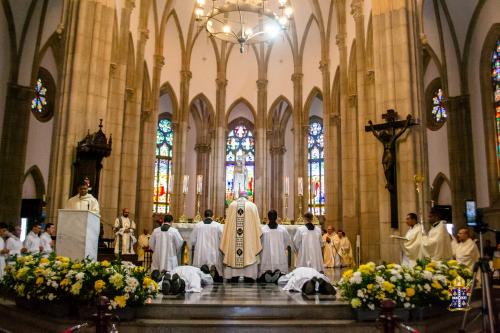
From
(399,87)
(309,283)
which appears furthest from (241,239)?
(399,87)

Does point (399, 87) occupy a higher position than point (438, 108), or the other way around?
point (438, 108)

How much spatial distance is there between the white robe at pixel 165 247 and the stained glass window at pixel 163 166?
19357 mm

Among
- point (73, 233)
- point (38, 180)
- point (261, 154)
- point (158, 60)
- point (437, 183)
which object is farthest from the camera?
point (261, 154)

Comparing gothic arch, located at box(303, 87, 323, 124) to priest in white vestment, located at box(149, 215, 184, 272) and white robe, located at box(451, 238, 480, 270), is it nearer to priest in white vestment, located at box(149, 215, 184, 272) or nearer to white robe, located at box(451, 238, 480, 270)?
priest in white vestment, located at box(149, 215, 184, 272)

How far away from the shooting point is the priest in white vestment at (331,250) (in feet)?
67.5

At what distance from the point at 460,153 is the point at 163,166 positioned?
1852cm

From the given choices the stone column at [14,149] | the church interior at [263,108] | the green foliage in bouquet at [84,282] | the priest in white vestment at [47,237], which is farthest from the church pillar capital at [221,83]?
the green foliage in bouquet at [84,282]

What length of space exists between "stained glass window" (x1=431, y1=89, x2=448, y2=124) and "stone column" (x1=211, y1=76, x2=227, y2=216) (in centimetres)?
1150

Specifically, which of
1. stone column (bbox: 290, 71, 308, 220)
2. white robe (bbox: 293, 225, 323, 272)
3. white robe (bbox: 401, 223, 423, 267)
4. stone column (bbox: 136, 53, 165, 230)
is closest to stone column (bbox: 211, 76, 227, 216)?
stone column (bbox: 290, 71, 308, 220)

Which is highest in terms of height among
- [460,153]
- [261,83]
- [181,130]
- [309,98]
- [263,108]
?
[261,83]

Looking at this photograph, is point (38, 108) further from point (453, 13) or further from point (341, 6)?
point (453, 13)

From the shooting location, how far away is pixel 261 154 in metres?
29.0

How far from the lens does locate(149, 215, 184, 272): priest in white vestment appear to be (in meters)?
12.1

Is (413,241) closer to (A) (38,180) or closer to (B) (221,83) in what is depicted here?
(A) (38,180)
